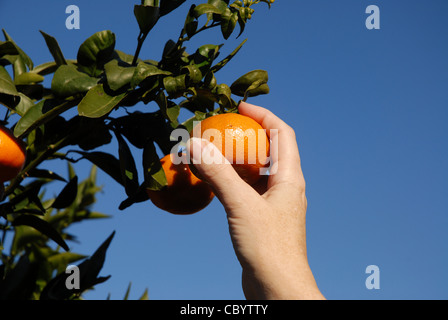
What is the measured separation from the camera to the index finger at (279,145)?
1183 mm

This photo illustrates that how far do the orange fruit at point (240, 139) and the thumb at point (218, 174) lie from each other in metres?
0.10

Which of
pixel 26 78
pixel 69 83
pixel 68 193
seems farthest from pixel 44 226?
pixel 69 83

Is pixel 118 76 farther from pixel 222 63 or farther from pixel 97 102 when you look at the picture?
pixel 222 63

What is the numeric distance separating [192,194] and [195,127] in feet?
0.77

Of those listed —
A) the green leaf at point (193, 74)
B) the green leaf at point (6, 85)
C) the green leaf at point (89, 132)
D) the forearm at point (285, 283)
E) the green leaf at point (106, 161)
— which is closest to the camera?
the forearm at point (285, 283)

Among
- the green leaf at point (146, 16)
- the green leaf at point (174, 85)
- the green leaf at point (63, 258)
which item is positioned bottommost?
the green leaf at point (63, 258)

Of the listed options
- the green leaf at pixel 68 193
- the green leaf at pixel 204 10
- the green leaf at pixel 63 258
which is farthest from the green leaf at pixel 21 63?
the green leaf at pixel 63 258

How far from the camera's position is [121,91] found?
1.25 meters

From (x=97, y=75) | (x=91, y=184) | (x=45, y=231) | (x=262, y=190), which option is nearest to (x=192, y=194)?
(x=262, y=190)

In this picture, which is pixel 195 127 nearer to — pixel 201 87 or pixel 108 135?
pixel 201 87

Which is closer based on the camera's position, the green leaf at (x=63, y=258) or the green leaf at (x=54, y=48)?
the green leaf at (x=54, y=48)

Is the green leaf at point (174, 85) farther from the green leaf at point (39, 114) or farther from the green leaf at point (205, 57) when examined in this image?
the green leaf at point (39, 114)
